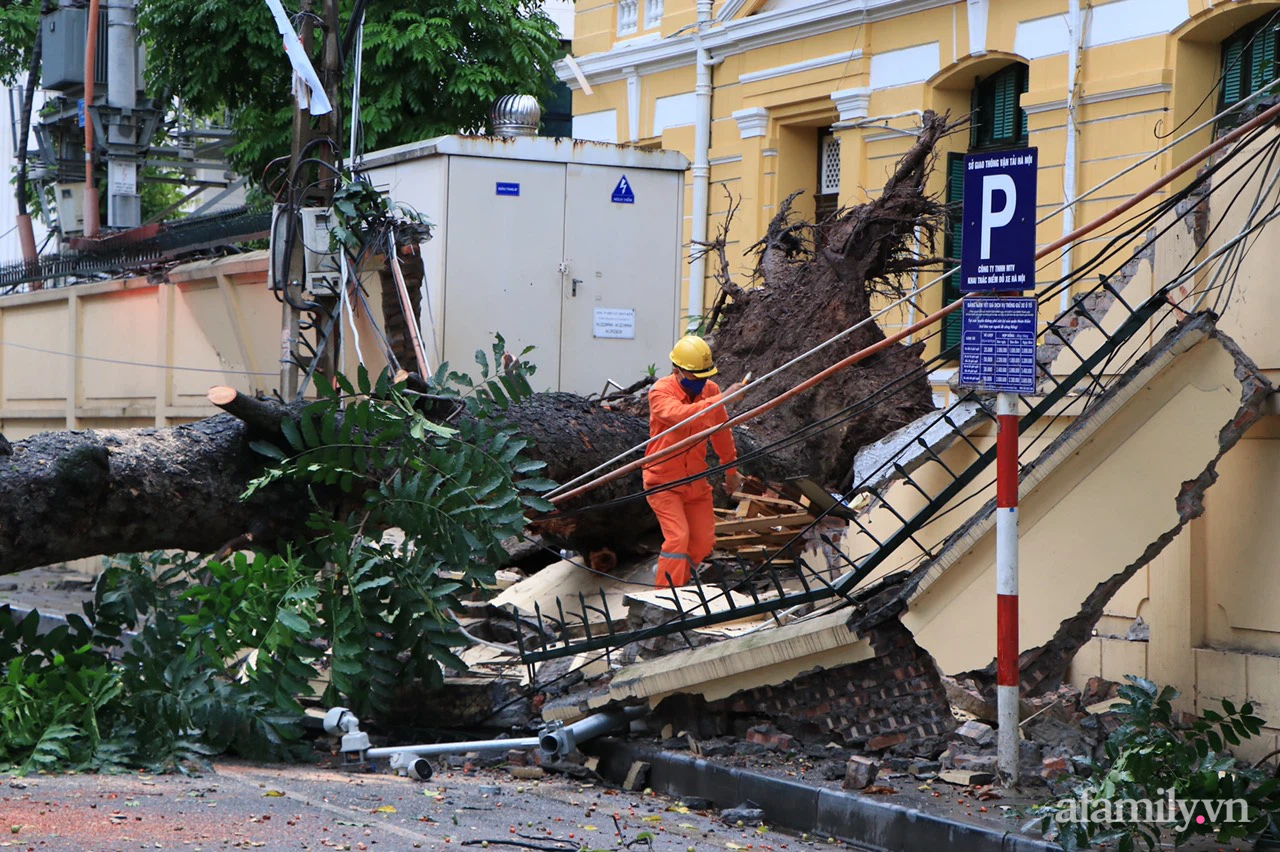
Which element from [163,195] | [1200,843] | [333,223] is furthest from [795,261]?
[163,195]

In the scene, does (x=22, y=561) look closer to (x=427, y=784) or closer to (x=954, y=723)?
(x=427, y=784)

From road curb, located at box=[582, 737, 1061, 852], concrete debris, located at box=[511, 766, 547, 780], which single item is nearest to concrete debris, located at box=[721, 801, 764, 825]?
road curb, located at box=[582, 737, 1061, 852]

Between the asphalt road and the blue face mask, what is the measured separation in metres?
2.78

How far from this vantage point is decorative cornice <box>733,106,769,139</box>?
16.6 meters

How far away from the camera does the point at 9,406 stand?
1830cm

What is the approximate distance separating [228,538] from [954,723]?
3781 mm

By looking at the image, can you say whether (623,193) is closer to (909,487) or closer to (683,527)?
(683,527)

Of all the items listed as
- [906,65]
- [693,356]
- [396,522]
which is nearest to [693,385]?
[693,356]

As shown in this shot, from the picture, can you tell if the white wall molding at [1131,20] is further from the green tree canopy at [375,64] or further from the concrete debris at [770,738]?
the green tree canopy at [375,64]

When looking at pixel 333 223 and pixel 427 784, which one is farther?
pixel 333 223

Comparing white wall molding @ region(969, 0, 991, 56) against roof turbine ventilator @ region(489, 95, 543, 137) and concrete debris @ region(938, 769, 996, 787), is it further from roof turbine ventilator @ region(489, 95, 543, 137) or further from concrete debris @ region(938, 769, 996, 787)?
concrete debris @ region(938, 769, 996, 787)

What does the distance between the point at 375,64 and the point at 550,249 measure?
26.2 ft

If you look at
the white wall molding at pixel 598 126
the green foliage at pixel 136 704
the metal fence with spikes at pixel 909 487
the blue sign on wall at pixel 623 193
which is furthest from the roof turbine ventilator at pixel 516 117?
the green foliage at pixel 136 704

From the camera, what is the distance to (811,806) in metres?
6.41
